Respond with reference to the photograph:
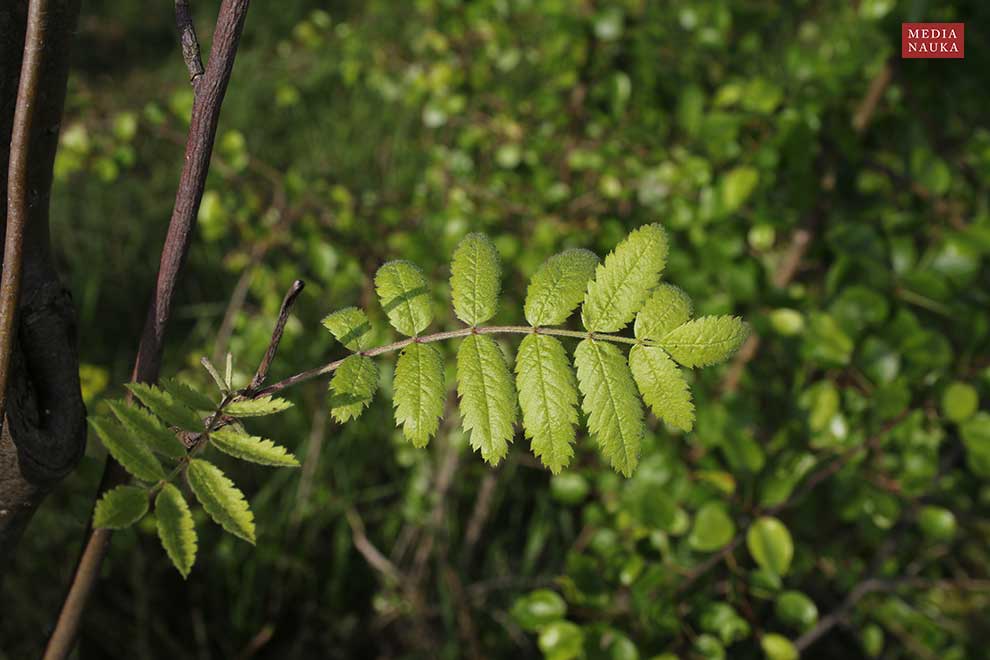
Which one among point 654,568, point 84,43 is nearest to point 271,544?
point 654,568

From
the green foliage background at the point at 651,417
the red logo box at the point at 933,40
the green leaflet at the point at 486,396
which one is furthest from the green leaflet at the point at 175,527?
the red logo box at the point at 933,40

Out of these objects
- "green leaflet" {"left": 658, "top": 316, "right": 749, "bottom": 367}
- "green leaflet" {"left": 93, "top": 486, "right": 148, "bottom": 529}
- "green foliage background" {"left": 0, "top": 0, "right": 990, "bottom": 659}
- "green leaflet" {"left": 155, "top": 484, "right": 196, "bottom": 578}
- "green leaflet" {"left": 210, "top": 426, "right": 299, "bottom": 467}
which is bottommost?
"green foliage background" {"left": 0, "top": 0, "right": 990, "bottom": 659}

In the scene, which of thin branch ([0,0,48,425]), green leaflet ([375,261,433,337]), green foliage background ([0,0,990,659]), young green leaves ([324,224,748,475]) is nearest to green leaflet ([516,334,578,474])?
young green leaves ([324,224,748,475])

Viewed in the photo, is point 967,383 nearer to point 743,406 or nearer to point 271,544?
point 743,406

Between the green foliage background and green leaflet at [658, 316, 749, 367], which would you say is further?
the green foliage background

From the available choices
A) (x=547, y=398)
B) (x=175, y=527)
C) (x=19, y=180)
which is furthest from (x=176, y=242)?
(x=547, y=398)

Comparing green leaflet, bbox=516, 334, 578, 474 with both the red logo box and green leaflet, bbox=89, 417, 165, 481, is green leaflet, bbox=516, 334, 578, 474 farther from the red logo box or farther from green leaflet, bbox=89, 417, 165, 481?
the red logo box
